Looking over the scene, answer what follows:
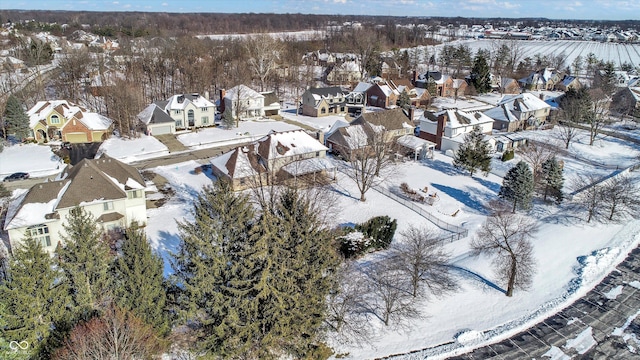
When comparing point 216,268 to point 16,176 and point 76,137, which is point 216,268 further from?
point 76,137

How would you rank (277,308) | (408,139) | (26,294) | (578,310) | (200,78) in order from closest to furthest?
1. (26,294)
2. (277,308)
3. (578,310)
4. (408,139)
5. (200,78)

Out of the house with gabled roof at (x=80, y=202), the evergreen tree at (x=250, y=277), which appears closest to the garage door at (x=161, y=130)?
the house with gabled roof at (x=80, y=202)

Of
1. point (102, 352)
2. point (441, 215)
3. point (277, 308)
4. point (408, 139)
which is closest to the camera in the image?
point (102, 352)

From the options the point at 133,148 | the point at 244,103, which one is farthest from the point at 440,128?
the point at 133,148

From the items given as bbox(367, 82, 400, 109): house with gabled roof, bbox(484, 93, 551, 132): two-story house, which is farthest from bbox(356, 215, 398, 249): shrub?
bbox(367, 82, 400, 109): house with gabled roof

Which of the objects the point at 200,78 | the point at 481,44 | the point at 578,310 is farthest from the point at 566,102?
the point at 481,44

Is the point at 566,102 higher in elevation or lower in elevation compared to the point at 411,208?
higher

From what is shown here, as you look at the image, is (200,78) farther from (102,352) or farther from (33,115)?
(102,352)
